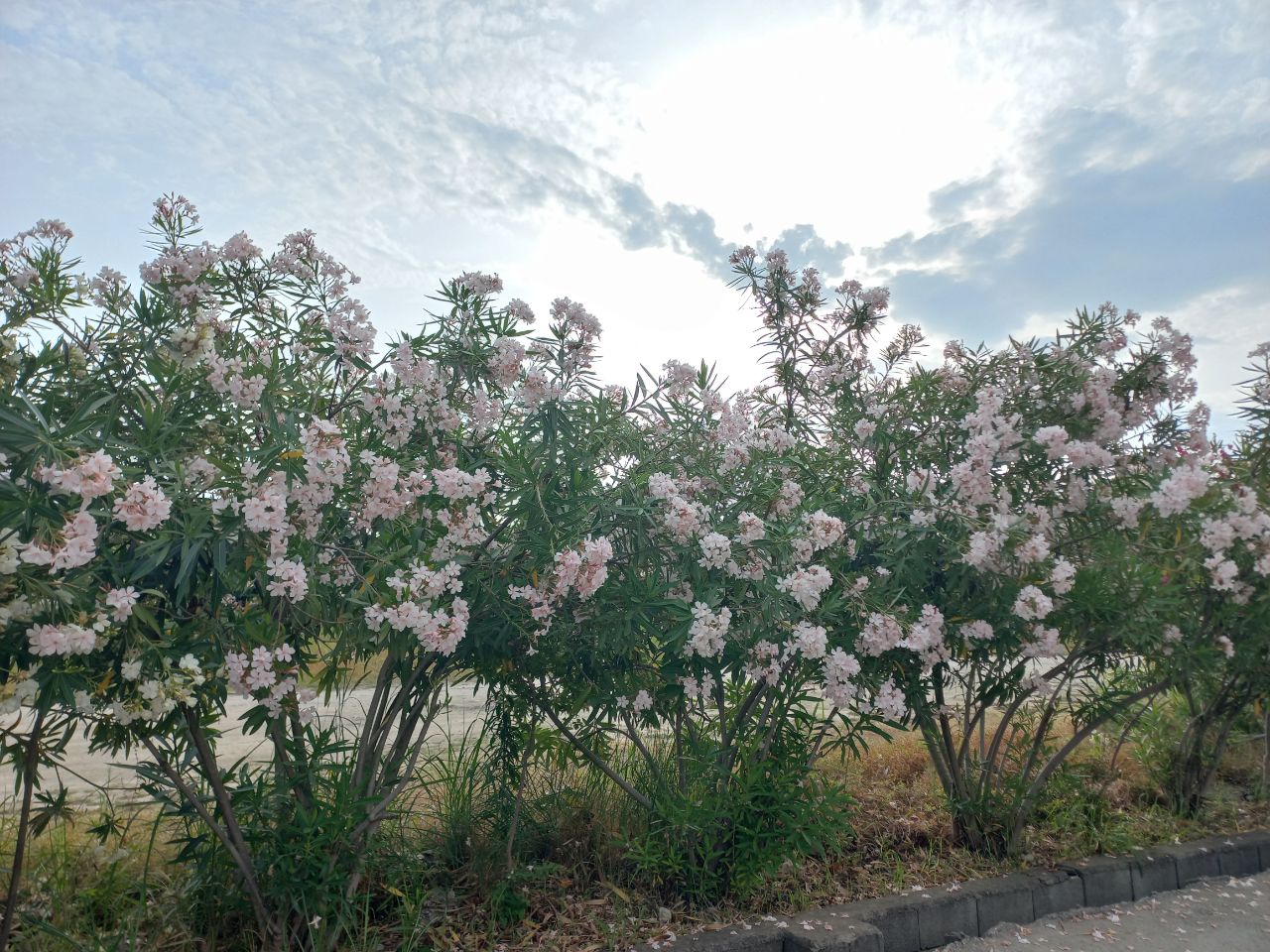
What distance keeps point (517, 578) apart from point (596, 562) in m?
0.39

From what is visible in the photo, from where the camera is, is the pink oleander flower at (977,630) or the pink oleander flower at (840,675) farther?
the pink oleander flower at (977,630)

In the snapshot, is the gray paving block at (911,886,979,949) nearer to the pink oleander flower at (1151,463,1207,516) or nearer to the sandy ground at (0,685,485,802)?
the pink oleander flower at (1151,463,1207,516)

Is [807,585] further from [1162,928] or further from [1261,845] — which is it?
[1261,845]

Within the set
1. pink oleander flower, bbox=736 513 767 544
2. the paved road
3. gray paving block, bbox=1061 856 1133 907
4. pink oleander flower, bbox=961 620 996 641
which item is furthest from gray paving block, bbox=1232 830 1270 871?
pink oleander flower, bbox=736 513 767 544

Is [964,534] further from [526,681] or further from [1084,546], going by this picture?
[526,681]

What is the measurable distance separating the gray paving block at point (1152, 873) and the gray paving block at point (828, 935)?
5.85 feet

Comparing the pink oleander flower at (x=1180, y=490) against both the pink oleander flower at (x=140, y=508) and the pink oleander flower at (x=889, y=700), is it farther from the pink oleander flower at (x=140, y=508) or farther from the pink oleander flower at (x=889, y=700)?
the pink oleander flower at (x=140, y=508)

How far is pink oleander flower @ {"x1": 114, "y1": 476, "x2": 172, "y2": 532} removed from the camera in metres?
2.16

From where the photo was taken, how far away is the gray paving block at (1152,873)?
4.30 meters

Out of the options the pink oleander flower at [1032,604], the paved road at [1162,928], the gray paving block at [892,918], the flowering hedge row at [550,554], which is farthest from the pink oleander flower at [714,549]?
the paved road at [1162,928]

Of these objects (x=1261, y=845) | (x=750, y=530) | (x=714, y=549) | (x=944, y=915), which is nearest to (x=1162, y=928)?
(x=944, y=915)

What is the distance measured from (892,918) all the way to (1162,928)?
143 centimetres

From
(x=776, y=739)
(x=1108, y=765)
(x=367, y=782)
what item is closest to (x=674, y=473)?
(x=776, y=739)

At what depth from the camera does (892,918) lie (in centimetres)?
353
